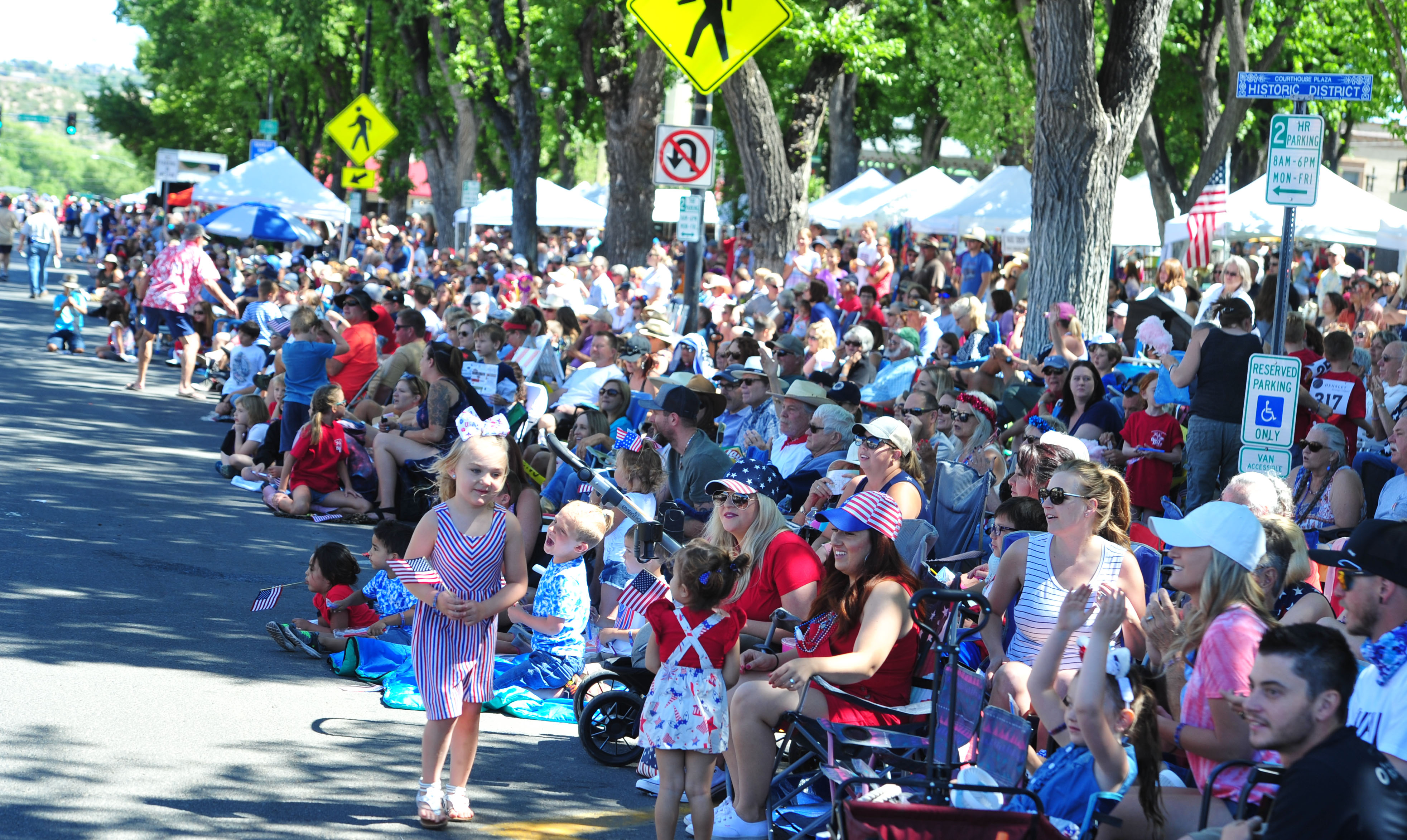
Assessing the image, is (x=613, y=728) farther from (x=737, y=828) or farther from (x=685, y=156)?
(x=685, y=156)

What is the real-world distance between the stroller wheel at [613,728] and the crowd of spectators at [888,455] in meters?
0.69

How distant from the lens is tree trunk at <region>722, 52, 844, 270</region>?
1855cm

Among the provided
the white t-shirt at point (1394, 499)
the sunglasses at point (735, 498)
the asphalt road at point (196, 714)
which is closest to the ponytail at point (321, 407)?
the asphalt road at point (196, 714)

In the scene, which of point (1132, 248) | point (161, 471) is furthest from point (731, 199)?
point (161, 471)

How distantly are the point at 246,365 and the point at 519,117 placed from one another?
1194cm

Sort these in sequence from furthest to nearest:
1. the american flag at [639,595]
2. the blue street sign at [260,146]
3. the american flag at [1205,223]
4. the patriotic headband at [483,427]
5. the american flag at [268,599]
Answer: the blue street sign at [260,146], the american flag at [1205,223], the american flag at [268,599], the american flag at [639,595], the patriotic headband at [483,427]

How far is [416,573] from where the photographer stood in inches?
220

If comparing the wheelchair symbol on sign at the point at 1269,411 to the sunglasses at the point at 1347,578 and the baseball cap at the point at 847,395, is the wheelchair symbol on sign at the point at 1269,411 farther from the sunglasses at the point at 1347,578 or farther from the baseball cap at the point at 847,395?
the baseball cap at the point at 847,395

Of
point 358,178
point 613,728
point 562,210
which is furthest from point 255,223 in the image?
point 613,728

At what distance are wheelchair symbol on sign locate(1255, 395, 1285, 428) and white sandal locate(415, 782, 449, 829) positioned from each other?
473 centimetres

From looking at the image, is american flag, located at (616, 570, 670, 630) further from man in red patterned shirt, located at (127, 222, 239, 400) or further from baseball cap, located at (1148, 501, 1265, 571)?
man in red patterned shirt, located at (127, 222, 239, 400)

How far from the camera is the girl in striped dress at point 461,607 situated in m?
5.56

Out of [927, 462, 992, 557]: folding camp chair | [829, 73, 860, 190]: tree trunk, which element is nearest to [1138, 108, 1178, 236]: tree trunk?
[829, 73, 860, 190]: tree trunk

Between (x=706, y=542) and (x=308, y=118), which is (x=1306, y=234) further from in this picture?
(x=308, y=118)
